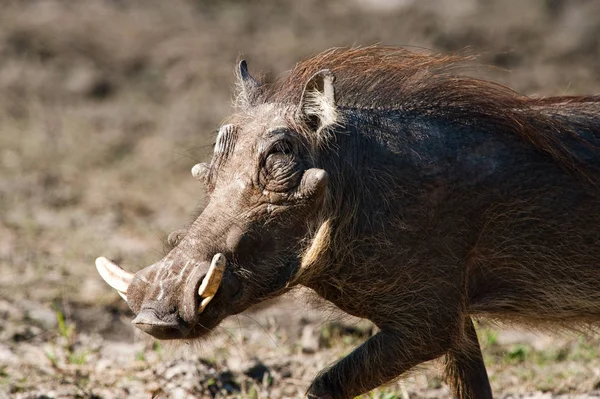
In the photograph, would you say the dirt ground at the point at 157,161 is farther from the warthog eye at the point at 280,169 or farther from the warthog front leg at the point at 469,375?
the warthog eye at the point at 280,169

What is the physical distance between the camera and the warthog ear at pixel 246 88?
399 centimetres

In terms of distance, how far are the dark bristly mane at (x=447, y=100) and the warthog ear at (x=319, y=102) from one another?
3.2 inches

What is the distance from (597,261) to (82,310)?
2997mm

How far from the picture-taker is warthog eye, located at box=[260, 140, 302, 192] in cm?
362

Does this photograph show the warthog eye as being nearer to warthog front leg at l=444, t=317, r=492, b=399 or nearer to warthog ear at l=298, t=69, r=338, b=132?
warthog ear at l=298, t=69, r=338, b=132

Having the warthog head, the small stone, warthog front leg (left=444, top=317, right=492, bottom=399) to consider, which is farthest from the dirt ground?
the warthog head

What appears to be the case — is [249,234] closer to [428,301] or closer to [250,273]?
[250,273]

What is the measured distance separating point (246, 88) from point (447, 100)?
77 cm

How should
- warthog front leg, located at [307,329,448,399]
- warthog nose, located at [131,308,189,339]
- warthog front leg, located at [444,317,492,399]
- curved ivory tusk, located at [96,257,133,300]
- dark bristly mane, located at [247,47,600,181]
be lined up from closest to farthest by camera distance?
warthog nose, located at [131,308,189,339]
curved ivory tusk, located at [96,257,133,300]
warthog front leg, located at [307,329,448,399]
dark bristly mane, located at [247,47,600,181]
warthog front leg, located at [444,317,492,399]

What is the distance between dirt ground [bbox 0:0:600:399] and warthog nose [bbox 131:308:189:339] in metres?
0.30

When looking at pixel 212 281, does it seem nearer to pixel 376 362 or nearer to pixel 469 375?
pixel 376 362

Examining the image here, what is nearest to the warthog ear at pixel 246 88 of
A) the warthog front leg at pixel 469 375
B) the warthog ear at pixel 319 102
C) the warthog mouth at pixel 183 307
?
the warthog ear at pixel 319 102

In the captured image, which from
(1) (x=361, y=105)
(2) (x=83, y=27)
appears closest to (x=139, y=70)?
(2) (x=83, y=27)

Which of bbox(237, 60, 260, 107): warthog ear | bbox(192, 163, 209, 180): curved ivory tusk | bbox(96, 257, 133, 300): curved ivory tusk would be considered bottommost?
bbox(96, 257, 133, 300): curved ivory tusk
